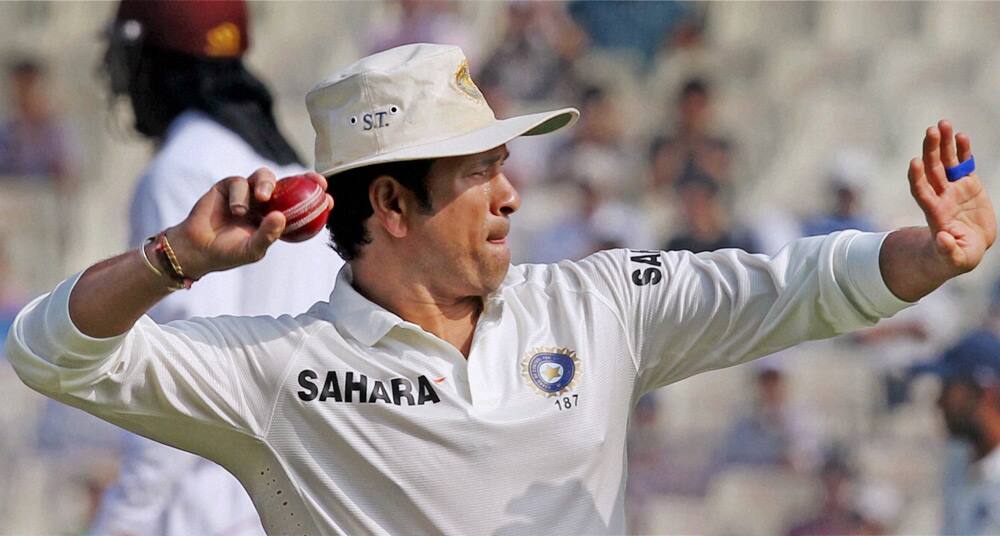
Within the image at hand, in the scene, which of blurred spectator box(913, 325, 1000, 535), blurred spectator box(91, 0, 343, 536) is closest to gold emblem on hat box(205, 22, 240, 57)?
blurred spectator box(91, 0, 343, 536)

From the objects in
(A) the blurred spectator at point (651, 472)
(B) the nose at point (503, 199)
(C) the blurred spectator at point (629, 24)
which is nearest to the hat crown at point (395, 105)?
(B) the nose at point (503, 199)

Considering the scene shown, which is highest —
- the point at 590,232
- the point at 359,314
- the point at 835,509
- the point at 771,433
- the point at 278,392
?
the point at 359,314

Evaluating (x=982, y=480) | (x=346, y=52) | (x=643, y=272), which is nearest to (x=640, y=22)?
(x=346, y=52)

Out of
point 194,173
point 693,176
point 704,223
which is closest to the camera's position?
point 194,173

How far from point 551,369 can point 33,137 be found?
21.9ft

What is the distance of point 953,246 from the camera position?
105 inches

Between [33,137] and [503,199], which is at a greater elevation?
[503,199]

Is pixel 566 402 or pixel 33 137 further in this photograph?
pixel 33 137

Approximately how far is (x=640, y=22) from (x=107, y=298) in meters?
6.51

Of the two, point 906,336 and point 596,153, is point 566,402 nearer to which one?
point 906,336

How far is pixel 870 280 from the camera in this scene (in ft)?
9.19

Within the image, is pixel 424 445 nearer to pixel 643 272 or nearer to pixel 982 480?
pixel 643 272

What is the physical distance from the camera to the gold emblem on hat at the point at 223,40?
4309 millimetres

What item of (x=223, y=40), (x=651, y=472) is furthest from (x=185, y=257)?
(x=651, y=472)
